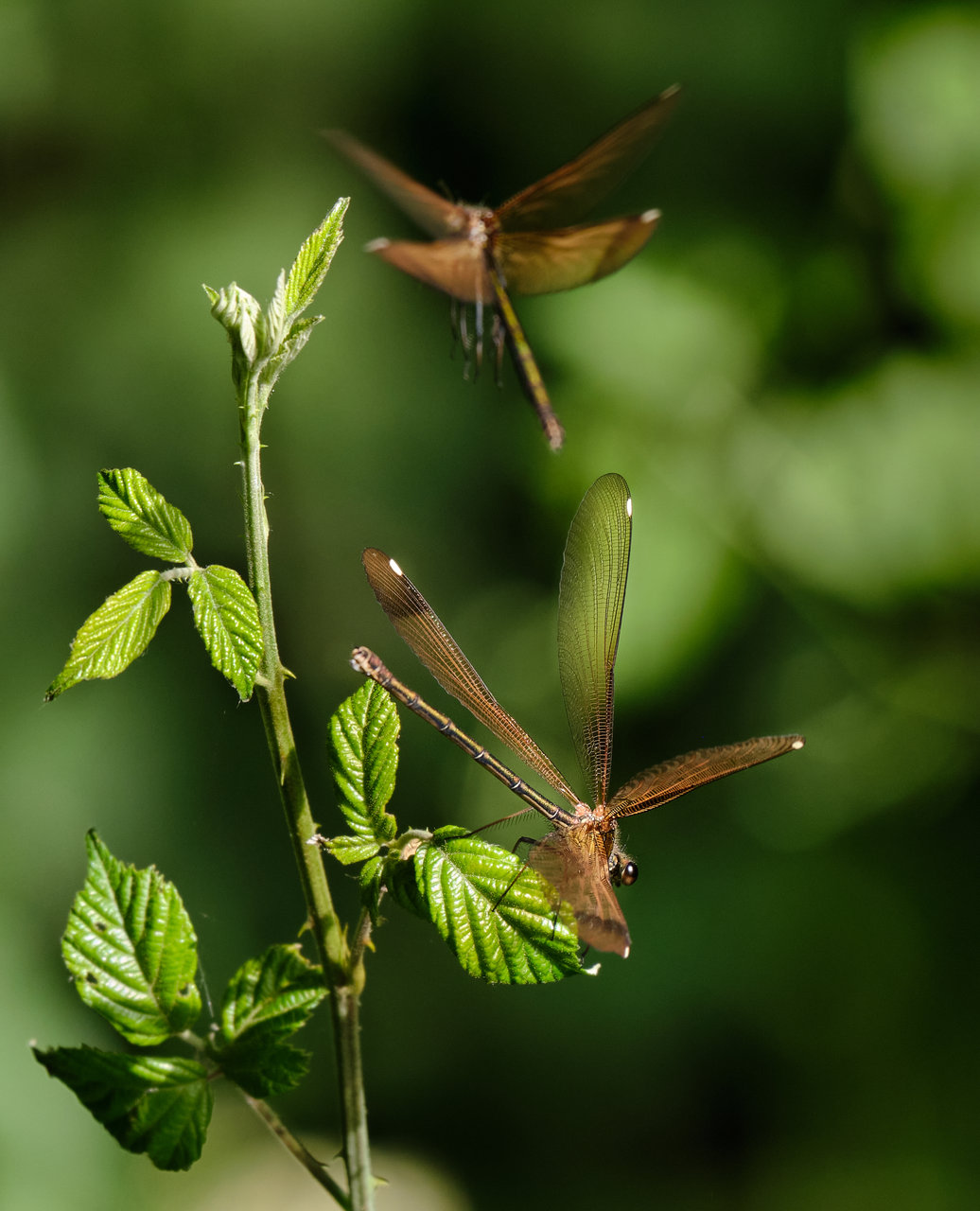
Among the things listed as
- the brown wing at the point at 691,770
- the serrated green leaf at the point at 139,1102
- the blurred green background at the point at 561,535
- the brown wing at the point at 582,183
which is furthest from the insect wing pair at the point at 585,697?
the blurred green background at the point at 561,535

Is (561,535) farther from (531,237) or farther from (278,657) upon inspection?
(278,657)

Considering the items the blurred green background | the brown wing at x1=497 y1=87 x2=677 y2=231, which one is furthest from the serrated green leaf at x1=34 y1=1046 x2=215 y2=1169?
the blurred green background

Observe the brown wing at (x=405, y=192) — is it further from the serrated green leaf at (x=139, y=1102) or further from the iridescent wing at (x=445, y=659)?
the serrated green leaf at (x=139, y=1102)

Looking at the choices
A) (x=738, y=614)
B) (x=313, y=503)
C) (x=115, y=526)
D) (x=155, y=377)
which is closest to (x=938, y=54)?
(x=738, y=614)

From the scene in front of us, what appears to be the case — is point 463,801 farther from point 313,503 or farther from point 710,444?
point 710,444

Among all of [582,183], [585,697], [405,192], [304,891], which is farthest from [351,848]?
[582,183]

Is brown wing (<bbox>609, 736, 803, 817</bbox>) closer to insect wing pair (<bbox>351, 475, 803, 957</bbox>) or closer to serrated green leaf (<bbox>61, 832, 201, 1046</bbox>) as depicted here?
insect wing pair (<bbox>351, 475, 803, 957</bbox>)
